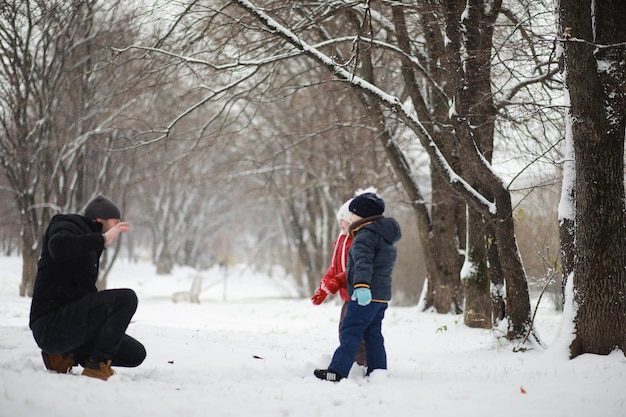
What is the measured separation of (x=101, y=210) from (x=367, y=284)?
7.52ft

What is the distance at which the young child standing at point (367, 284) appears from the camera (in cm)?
495

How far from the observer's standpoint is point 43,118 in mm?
14531

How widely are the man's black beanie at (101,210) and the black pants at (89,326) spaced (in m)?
0.63

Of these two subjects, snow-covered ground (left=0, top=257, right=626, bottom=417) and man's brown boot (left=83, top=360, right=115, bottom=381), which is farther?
man's brown boot (left=83, top=360, right=115, bottom=381)

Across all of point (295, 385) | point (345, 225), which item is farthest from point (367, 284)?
point (295, 385)

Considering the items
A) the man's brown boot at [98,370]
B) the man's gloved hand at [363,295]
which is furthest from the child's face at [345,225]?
the man's brown boot at [98,370]

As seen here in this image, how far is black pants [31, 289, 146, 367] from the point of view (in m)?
4.24

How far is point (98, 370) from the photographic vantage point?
4316 mm

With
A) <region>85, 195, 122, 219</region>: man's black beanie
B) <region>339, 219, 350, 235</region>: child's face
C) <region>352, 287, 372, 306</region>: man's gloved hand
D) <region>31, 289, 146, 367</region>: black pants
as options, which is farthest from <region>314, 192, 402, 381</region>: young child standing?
<region>85, 195, 122, 219</region>: man's black beanie

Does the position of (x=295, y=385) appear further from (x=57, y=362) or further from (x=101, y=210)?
(x=101, y=210)

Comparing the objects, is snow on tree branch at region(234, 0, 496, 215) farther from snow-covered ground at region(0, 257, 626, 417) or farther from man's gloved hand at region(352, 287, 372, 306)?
man's gloved hand at region(352, 287, 372, 306)

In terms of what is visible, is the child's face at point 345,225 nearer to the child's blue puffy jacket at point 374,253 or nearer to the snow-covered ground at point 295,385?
the child's blue puffy jacket at point 374,253

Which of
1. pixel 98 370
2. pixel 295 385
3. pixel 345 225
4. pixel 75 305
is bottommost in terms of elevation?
pixel 295 385

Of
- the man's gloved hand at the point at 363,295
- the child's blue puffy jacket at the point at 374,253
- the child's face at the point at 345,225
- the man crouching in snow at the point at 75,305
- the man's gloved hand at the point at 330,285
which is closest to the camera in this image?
the man crouching in snow at the point at 75,305
